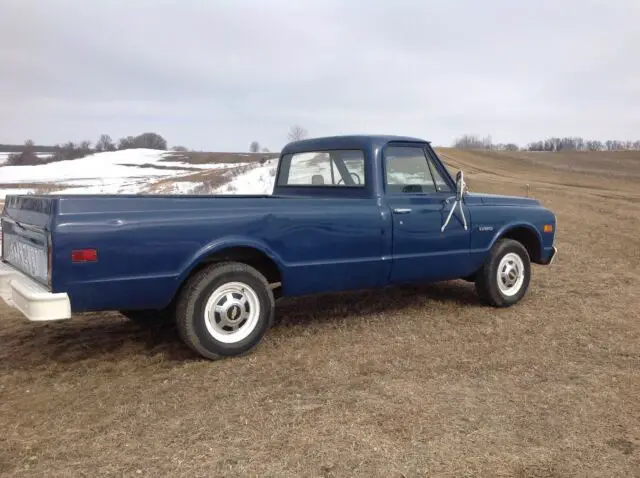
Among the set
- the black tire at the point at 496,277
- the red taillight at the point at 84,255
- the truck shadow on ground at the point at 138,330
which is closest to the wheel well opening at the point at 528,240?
the black tire at the point at 496,277

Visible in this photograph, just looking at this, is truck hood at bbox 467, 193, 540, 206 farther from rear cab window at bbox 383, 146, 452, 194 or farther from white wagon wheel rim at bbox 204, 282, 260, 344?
white wagon wheel rim at bbox 204, 282, 260, 344

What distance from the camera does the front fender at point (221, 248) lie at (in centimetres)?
426

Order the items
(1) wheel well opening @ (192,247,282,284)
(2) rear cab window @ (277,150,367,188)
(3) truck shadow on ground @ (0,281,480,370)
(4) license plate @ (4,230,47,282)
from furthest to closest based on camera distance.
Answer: (2) rear cab window @ (277,150,367,188) → (3) truck shadow on ground @ (0,281,480,370) → (1) wheel well opening @ (192,247,282,284) → (4) license plate @ (4,230,47,282)

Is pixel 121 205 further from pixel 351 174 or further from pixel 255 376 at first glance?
pixel 351 174

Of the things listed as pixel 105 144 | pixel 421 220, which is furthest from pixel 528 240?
pixel 105 144

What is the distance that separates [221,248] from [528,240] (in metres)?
3.83

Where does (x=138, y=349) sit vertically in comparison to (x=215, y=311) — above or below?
below

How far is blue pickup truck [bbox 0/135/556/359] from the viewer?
12.9ft

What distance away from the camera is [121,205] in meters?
4.02

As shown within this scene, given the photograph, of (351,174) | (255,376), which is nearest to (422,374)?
(255,376)

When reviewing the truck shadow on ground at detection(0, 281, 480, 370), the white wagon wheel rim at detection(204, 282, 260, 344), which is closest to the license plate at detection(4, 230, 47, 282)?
the truck shadow on ground at detection(0, 281, 480, 370)

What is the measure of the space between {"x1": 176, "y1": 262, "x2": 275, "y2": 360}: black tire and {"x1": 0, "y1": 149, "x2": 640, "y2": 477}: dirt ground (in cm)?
13

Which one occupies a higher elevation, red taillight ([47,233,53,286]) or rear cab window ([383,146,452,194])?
rear cab window ([383,146,452,194])

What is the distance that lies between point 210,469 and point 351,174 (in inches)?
131
